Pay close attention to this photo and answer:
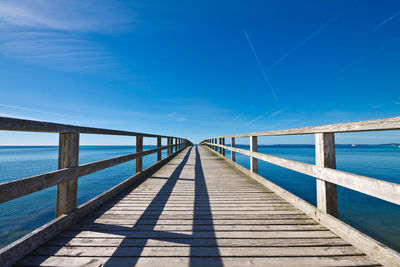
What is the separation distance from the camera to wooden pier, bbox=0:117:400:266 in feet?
4.52

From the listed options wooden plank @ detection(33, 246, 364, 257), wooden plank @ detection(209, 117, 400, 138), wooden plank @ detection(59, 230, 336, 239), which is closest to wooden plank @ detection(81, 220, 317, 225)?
wooden plank @ detection(59, 230, 336, 239)

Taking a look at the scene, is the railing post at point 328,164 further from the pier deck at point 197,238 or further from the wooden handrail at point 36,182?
the wooden handrail at point 36,182

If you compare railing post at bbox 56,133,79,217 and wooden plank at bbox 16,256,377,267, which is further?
railing post at bbox 56,133,79,217

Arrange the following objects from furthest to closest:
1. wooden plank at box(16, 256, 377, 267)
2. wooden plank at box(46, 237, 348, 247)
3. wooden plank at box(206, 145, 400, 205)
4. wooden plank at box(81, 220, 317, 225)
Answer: wooden plank at box(81, 220, 317, 225), wooden plank at box(46, 237, 348, 247), wooden plank at box(16, 256, 377, 267), wooden plank at box(206, 145, 400, 205)

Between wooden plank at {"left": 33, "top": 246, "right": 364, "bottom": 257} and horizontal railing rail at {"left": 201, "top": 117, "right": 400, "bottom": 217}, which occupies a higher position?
horizontal railing rail at {"left": 201, "top": 117, "right": 400, "bottom": 217}

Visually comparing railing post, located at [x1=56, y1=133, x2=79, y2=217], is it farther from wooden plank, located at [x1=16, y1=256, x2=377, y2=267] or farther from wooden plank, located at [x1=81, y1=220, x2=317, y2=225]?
wooden plank, located at [x1=16, y1=256, x2=377, y2=267]

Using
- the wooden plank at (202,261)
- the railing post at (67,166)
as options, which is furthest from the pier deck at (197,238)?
the railing post at (67,166)

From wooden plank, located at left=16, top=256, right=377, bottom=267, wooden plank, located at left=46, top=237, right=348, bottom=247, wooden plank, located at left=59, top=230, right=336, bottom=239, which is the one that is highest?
wooden plank, located at left=59, top=230, right=336, bottom=239

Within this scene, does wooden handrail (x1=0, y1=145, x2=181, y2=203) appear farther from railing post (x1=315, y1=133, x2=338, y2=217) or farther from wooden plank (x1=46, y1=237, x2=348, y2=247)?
railing post (x1=315, y1=133, x2=338, y2=217)

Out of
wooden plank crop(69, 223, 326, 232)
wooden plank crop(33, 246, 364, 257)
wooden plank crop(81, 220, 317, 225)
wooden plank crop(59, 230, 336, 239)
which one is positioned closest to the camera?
wooden plank crop(33, 246, 364, 257)

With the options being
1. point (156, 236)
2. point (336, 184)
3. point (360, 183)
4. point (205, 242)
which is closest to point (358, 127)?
point (360, 183)

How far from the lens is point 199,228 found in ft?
6.21

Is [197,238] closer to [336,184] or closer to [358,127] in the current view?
[336,184]

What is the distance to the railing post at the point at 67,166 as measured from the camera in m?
1.94
